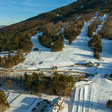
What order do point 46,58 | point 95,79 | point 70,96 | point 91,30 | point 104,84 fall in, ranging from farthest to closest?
1. point 91,30
2. point 46,58
3. point 95,79
4. point 104,84
5. point 70,96

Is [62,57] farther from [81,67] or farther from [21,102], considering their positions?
[21,102]

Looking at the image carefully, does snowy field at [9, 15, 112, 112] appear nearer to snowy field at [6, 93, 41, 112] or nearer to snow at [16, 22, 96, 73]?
snow at [16, 22, 96, 73]

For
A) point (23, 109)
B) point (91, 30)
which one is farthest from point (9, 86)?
point (91, 30)

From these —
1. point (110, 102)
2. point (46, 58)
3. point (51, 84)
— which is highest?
point (46, 58)

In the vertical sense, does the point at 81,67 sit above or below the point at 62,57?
below

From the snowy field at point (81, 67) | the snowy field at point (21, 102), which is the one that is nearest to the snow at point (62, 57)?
the snowy field at point (81, 67)

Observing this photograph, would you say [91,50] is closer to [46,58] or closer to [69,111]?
[46,58]

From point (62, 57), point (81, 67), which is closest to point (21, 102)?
point (81, 67)

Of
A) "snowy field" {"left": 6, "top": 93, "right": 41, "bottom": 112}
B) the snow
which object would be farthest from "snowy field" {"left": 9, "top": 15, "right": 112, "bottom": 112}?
"snowy field" {"left": 6, "top": 93, "right": 41, "bottom": 112}

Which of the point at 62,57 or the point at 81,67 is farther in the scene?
the point at 62,57
